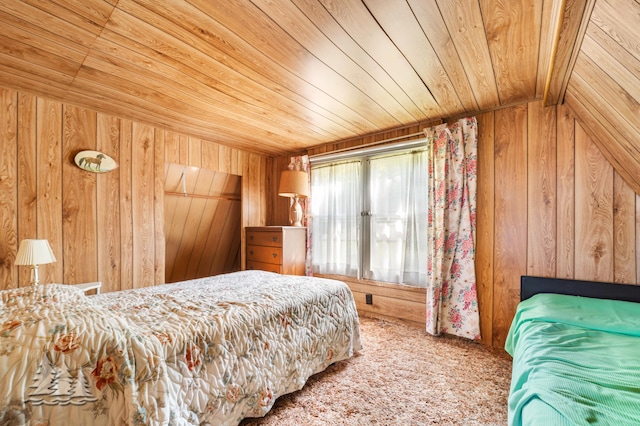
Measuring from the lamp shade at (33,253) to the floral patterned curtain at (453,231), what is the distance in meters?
3.18

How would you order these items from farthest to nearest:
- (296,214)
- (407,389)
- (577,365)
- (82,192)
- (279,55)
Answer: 1. (296,214)
2. (82,192)
3. (407,389)
4. (279,55)
5. (577,365)

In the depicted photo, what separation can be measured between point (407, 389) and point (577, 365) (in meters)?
1.02

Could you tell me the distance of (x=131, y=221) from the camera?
2.76m

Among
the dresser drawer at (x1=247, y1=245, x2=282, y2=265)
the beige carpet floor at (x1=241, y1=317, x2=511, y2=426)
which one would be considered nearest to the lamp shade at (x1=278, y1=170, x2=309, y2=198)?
the dresser drawer at (x1=247, y1=245, x2=282, y2=265)

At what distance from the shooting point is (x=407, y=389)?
72.7 inches

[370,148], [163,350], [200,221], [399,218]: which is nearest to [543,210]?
[399,218]

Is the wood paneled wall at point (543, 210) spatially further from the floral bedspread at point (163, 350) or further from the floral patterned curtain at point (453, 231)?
the floral bedspread at point (163, 350)

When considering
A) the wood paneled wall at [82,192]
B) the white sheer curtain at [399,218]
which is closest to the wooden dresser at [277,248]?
the white sheer curtain at [399,218]

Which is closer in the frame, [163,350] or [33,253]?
[163,350]

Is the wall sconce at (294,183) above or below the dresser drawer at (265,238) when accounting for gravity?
above

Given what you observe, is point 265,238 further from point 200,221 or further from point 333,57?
point 333,57

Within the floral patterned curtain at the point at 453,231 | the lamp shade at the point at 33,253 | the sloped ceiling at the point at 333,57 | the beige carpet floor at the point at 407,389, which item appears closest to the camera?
the sloped ceiling at the point at 333,57

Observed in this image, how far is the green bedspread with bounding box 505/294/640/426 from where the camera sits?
0.86 m

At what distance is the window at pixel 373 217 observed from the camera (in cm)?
299
